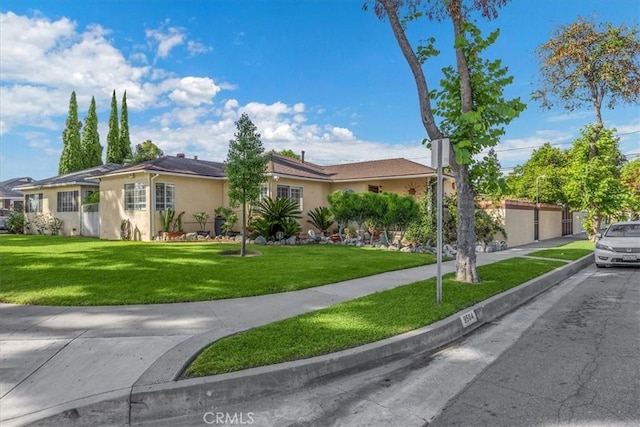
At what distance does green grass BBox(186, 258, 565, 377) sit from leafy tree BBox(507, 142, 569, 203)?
664 inches

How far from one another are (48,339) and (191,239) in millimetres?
14025

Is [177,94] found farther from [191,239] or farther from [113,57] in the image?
[191,239]

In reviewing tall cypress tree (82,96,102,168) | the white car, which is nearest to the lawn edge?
the white car

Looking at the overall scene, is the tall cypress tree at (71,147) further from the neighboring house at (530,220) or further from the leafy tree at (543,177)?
the leafy tree at (543,177)

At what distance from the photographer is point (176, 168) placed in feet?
66.8

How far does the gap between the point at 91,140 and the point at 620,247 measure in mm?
43445

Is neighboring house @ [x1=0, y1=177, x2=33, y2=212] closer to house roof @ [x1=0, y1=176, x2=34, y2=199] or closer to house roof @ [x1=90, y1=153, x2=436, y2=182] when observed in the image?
house roof @ [x1=0, y1=176, x2=34, y2=199]

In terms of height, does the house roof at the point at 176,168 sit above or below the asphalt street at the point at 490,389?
above

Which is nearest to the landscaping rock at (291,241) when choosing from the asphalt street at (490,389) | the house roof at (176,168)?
the house roof at (176,168)

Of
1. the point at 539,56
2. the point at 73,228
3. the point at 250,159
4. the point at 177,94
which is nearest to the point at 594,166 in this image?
the point at 539,56

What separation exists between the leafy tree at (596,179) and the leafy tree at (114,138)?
3952 cm

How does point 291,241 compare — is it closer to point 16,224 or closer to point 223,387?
point 223,387

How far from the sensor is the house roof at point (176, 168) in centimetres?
1927

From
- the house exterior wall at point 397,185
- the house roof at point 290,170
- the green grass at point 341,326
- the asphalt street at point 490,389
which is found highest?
the house roof at point 290,170
